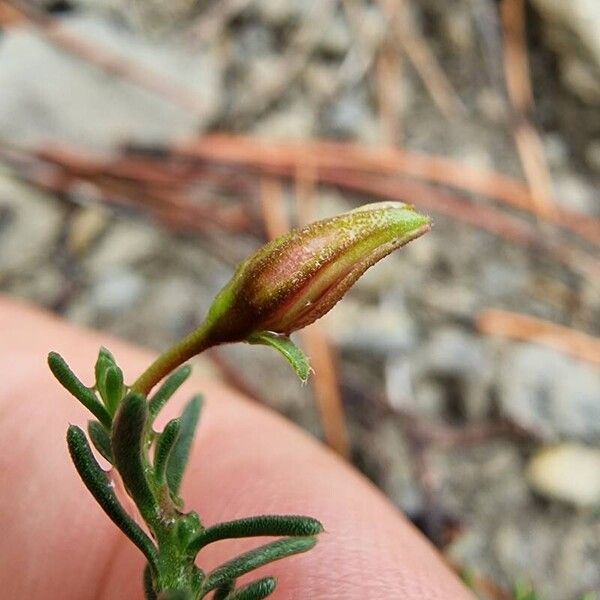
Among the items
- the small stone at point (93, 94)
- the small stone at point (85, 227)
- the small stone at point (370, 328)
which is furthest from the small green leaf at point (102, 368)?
the small stone at point (93, 94)

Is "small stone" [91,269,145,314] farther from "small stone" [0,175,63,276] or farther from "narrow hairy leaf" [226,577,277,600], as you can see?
"narrow hairy leaf" [226,577,277,600]

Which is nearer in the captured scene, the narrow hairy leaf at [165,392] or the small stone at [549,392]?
the narrow hairy leaf at [165,392]

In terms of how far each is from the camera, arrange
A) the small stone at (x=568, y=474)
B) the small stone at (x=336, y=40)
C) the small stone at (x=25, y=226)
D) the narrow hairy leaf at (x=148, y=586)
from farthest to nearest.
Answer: the small stone at (x=336, y=40) < the small stone at (x=25, y=226) < the small stone at (x=568, y=474) < the narrow hairy leaf at (x=148, y=586)

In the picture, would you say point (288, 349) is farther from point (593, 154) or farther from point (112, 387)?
point (593, 154)

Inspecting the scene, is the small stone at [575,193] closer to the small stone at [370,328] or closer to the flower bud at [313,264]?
the small stone at [370,328]

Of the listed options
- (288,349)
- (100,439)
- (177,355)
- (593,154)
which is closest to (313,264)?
(288,349)
